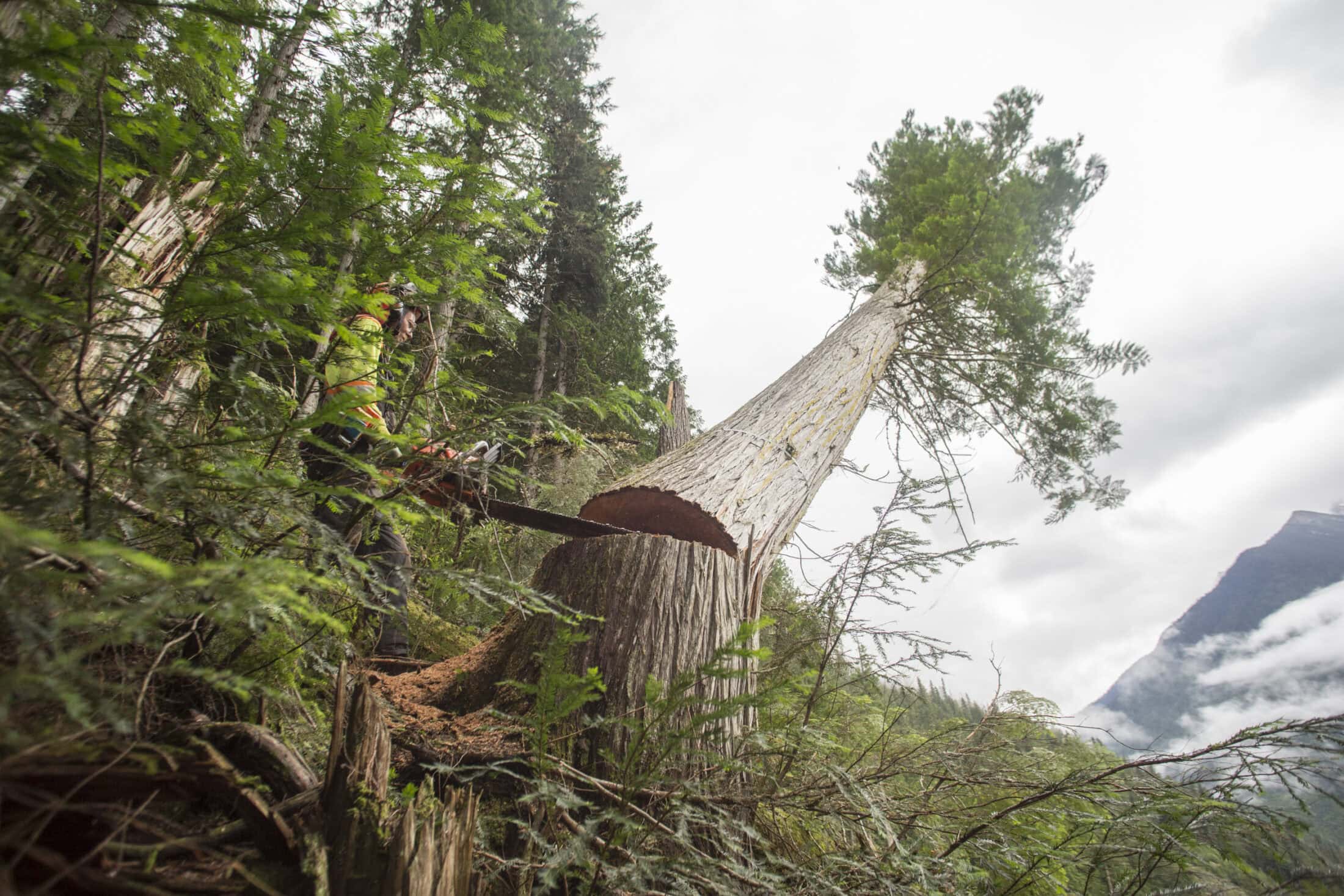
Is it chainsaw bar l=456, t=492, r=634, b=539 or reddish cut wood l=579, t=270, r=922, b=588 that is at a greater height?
reddish cut wood l=579, t=270, r=922, b=588

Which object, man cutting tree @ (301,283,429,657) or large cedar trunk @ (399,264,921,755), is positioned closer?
man cutting tree @ (301,283,429,657)

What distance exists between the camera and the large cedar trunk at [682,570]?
Answer: 183 centimetres

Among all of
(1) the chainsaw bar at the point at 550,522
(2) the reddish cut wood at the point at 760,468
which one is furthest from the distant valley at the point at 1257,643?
(1) the chainsaw bar at the point at 550,522

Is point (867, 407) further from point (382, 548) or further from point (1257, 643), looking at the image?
point (1257, 643)

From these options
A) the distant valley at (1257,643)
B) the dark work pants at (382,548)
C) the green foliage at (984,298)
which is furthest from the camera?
the distant valley at (1257,643)

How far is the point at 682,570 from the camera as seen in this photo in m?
2.03

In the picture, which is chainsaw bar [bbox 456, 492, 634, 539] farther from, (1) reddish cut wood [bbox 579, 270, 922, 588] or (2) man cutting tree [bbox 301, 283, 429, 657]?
(2) man cutting tree [bbox 301, 283, 429, 657]

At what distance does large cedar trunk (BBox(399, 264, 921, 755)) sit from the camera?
6.00 ft

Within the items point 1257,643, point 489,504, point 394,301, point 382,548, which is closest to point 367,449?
point 382,548

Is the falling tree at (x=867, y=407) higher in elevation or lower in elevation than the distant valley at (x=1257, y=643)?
lower

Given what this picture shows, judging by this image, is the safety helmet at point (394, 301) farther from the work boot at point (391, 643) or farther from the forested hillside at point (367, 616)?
the work boot at point (391, 643)

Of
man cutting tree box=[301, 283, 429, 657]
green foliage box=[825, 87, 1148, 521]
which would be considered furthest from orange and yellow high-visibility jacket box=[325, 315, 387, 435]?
green foliage box=[825, 87, 1148, 521]

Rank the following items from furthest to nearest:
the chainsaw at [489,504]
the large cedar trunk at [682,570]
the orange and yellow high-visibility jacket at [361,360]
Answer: the chainsaw at [489,504] < the large cedar trunk at [682,570] < the orange and yellow high-visibility jacket at [361,360]

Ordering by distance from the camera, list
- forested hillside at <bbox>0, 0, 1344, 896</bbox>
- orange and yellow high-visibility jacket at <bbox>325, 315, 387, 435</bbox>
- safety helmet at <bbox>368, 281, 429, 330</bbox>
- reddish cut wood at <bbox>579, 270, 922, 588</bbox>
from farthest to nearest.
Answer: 1. reddish cut wood at <bbox>579, 270, 922, 588</bbox>
2. safety helmet at <bbox>368, 281, 429, 330</bbox>
3. orange and yellow high-visibility jacket at <bbox>325, 315, 387, 435</bbox>
4. forested hillside at <bbox>0, 0, 1344, 896</bbox>
